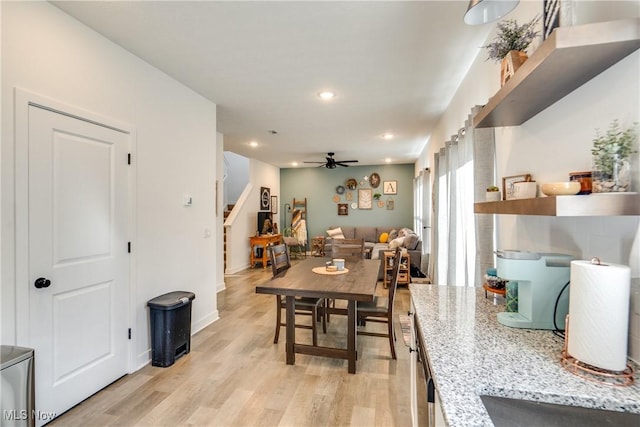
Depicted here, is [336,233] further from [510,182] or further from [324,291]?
[510,182]

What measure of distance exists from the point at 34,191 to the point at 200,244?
1.71 meters

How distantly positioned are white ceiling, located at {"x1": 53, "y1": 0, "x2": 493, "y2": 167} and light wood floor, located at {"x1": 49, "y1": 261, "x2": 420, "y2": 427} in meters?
2.62

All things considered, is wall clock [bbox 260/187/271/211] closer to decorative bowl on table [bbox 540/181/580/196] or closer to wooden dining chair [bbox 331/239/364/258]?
wooden dining chair [bbox 331/239/364/258]

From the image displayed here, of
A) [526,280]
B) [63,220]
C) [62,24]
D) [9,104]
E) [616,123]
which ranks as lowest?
[526,280]

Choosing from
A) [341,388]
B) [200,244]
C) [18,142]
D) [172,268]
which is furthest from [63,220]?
[341,388]

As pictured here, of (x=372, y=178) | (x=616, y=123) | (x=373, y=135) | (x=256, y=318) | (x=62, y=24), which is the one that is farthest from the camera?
(x=372, y=178)

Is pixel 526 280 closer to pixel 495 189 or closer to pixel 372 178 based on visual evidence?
pixel 495 189

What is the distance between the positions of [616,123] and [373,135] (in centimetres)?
426

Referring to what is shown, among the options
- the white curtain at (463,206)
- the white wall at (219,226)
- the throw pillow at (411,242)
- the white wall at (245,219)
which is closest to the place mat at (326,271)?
the white curtain at (463,206)

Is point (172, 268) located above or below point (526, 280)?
below

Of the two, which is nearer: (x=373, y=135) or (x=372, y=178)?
(x=373, y=135)

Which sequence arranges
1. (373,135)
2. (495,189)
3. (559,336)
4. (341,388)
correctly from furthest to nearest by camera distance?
(373,135) < (341,388) < (495,189) < (559,336)

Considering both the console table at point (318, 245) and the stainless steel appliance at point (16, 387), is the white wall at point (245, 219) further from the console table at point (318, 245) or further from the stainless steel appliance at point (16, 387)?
the stainless steel appliance at point (16, 387)

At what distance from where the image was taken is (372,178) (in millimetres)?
8383
